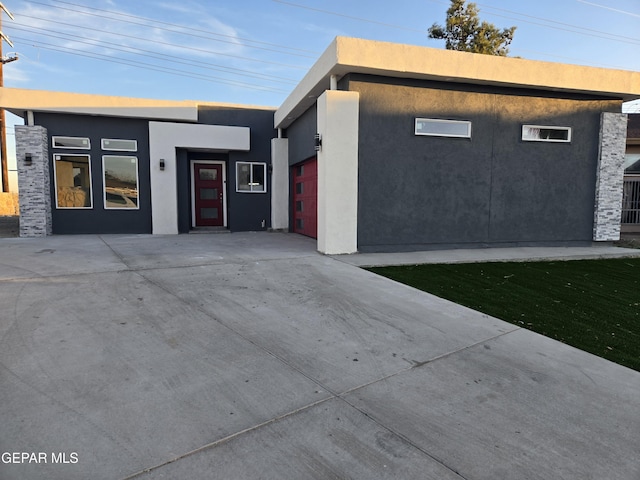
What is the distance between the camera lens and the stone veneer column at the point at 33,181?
11.0 metres

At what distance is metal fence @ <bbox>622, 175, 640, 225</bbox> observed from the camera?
1469 cm

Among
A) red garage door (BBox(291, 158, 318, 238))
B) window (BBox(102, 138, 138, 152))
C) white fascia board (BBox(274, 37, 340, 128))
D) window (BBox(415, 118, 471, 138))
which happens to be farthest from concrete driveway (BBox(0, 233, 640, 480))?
window (BBox(102, 138, 138, 152))

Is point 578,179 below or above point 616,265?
above

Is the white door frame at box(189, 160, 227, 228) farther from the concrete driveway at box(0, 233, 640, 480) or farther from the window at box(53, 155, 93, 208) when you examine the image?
the concrete driveway at box(0, 233, 640, 480)

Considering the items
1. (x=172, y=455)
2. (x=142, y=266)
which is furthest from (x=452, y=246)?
(x=172, y=455)

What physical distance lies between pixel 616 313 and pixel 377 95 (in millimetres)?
5825

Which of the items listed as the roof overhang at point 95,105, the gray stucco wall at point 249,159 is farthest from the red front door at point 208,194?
the roof overhang at point 95,105

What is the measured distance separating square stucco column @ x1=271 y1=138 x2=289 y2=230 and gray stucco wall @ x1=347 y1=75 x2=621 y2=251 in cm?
555

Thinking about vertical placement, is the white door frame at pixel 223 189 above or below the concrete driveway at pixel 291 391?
above

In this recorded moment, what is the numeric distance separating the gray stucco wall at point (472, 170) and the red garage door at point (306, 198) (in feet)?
8.61

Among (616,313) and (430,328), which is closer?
(430,328)

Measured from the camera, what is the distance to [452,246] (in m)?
9.09

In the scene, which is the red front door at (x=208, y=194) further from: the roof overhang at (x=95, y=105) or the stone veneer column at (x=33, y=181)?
the stone veneer column at (x=33, y=181)

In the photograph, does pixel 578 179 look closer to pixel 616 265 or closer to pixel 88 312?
pixel 616 265
